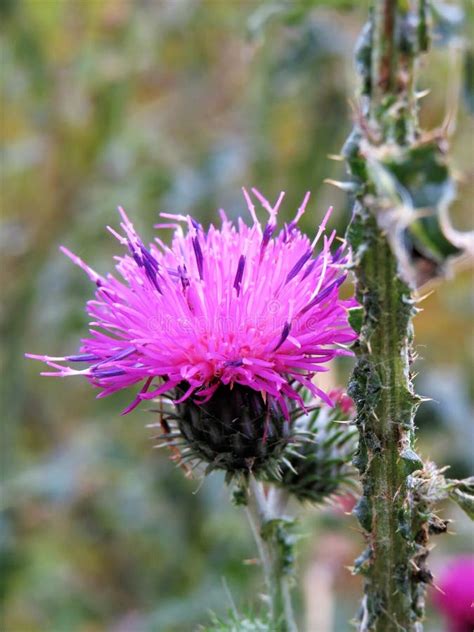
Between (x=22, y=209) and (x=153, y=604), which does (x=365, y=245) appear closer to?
(x=153, y=604)

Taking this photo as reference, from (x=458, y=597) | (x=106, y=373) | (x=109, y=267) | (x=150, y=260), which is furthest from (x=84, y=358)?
(x=109, y=267)

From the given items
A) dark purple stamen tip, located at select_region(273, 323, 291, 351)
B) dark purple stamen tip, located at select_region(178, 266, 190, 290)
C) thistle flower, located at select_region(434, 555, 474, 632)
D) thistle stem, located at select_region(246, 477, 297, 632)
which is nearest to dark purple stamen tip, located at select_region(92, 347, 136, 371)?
dark purple stamen tip, located at select_region(178, 266, 190, 290)

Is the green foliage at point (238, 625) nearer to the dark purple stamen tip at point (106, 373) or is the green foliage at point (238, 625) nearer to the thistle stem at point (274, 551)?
the thistle stem at point (274, 551)

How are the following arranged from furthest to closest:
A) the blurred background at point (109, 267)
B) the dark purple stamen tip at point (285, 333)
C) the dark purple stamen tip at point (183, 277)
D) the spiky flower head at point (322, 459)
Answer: the blurred background at point (109, 267) < the spiky flower head at point (322, 459) < the dark purple stamen tip at point (183, 277) < the dark purple stamen tip at point (285, 333)

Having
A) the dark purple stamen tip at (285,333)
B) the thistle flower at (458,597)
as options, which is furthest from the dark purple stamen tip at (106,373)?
the thistle flower at (458,597)

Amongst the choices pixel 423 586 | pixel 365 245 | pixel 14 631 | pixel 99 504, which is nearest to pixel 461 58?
pixel 365 245

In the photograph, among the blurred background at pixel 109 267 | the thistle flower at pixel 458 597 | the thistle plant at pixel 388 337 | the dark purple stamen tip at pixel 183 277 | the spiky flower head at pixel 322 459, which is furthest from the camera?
the blurred background at pixel 109 267

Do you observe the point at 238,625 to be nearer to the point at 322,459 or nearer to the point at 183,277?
the point at 322,459

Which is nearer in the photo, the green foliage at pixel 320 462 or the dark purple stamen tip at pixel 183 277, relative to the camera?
the dark purple stamen tip at pixel 183 277
